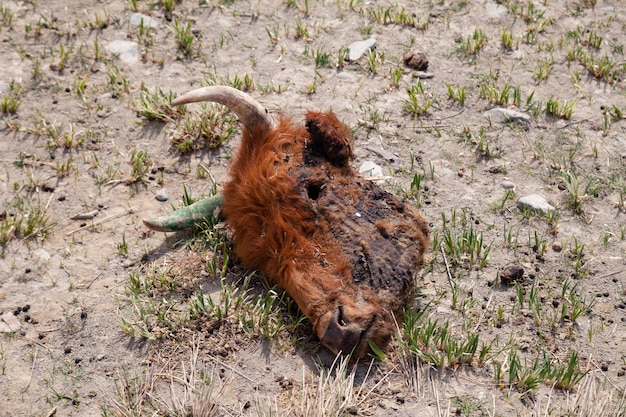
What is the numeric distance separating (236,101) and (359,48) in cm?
238

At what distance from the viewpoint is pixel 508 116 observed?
239 inches

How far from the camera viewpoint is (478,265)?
4883mm

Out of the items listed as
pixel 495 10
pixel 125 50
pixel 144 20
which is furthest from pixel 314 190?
pixel 495 10

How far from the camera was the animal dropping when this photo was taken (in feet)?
13.6

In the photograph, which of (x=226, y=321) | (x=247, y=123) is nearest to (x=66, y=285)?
(x=226, y=321)

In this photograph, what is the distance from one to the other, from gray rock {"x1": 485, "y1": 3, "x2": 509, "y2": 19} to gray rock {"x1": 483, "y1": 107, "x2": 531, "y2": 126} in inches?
56.7

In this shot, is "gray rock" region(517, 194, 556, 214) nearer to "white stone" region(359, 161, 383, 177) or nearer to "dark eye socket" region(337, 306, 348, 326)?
"white stone" region(359, 161, 383, 177)

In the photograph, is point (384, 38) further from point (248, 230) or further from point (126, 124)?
point (248, 230)

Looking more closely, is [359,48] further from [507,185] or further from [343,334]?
[343,334]

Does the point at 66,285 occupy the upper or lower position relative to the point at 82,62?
lower

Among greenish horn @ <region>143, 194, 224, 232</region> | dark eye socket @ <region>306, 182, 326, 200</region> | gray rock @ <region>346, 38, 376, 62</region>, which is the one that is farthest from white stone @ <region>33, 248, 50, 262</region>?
gray rock @ <region>346, 38, 376, 62</region>

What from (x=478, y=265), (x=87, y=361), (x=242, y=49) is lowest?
(x=87, y=361)

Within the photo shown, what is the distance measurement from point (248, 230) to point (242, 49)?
2656 mm

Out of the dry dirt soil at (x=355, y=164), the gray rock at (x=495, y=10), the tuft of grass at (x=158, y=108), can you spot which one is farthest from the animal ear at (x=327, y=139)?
the gray rock at (x=495, y=10)
